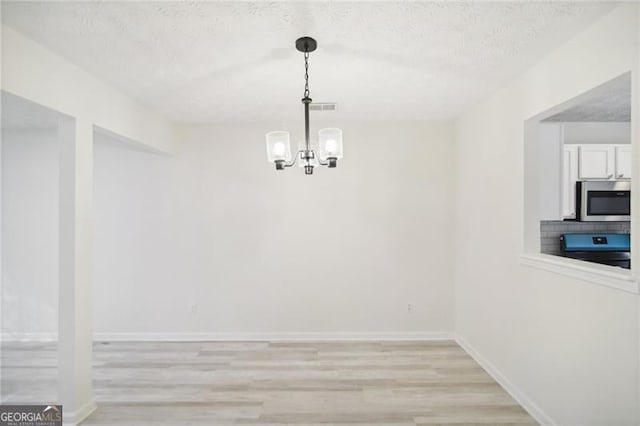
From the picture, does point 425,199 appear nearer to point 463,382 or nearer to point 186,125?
point 463,382

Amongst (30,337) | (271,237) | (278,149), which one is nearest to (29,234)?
(30,337)

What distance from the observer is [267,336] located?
168 inches

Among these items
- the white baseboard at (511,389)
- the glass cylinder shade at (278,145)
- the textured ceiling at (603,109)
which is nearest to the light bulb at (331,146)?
the glass cylinder shade at (278,145)

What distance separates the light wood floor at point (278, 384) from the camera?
263 cm

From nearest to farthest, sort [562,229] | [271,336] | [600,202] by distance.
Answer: [600,202], [562,229], [271,336]

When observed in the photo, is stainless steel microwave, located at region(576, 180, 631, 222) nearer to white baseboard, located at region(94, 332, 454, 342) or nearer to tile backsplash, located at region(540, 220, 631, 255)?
tile backsplash, located at region(540, 220, 631, 255)

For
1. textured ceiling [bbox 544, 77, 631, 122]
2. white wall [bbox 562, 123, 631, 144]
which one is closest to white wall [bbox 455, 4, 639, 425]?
textured ceiling [bbox 544, 77, 631, 122]

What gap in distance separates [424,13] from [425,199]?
2.64 metres

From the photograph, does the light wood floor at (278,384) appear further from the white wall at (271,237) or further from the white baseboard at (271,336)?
the white wall at (271,237)

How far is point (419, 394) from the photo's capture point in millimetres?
2936

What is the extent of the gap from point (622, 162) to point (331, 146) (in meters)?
3.45

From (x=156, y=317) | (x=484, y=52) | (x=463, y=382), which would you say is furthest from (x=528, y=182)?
(x=156, y=317)

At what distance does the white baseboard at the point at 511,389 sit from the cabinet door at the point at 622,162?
241 cm

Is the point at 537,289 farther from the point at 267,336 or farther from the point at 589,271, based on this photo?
the point at 267,336
